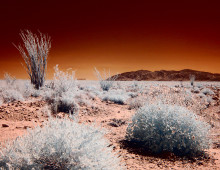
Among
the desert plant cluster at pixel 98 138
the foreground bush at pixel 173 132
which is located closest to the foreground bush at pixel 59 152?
the desert plant cluster at pixel 98 138

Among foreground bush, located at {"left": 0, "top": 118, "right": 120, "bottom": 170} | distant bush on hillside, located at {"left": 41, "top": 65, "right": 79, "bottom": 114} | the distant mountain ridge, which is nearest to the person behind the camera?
foreground bush, located at {"left": 0, "top": 118, "right": 120, "bottom": 170}

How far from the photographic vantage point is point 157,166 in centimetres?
377

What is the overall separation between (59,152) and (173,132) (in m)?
2.62

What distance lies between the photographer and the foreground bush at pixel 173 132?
430cm

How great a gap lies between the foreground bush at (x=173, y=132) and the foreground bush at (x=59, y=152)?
210cm

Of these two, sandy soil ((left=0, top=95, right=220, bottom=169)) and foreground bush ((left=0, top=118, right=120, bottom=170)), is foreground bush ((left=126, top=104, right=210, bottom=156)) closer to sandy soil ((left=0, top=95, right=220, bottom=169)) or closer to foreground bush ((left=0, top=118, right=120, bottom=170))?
sandy soil ((left=0, top=95, right=220, bottom=169))

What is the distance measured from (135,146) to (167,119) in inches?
40.9

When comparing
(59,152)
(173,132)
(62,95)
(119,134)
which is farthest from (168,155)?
(62,95)

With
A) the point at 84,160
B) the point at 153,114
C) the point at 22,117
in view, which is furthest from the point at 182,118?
the point at 22,117

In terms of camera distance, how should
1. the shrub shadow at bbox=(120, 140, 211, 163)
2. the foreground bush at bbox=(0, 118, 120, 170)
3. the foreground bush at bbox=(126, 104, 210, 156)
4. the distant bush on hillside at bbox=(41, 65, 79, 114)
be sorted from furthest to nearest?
the distant bush on hillside at bbox=(41, 65, 79, 114)
the foreground bush at bbox=(126, 104, 210, 156)
the shrub shadow at bbox=(120, 140, 211, 163)
the foreground bush at bbox=(0, 118, 120, 170)

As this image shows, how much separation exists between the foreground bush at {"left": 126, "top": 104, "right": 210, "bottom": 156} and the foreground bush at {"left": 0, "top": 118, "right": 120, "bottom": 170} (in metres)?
2.10

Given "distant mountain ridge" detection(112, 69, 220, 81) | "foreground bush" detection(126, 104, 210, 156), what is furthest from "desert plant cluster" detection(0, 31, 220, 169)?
"distant mountain ridge" detection(112, 69, 220, 81)

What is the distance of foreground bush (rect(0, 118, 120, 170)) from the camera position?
2.35 meters

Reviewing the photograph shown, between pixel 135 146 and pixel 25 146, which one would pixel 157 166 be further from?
pixel 25 146
